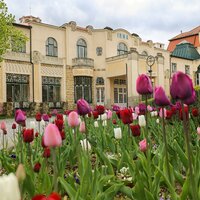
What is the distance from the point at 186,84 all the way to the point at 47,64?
27.6 meters

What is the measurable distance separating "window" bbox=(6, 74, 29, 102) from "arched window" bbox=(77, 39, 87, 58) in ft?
20.7

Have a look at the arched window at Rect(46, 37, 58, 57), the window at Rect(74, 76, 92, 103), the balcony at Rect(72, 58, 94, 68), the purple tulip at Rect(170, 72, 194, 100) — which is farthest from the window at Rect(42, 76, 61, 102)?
the purple tulip at Rect(170, 72, 194, 100)

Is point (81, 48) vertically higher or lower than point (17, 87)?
higher

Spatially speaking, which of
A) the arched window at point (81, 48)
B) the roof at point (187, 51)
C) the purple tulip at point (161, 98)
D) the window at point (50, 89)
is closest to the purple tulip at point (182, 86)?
the purple tulip at point (161, 98)

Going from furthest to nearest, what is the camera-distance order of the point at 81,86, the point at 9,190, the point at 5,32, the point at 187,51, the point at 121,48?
the point at 187,51 < the point at 121,48 < the point at 81,86 < the point at 5,32 < the point at 9,190

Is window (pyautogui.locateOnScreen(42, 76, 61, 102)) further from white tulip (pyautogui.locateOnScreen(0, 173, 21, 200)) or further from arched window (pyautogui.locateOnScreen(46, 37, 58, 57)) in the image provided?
white tulip (pyautogui.locateOnScreen(0, 173, 21, 200))

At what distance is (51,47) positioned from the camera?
29125mm

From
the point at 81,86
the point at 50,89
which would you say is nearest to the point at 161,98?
the point at 50,89

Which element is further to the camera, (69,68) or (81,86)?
(81,86)

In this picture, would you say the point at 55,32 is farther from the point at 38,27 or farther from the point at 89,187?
the point at 89,187

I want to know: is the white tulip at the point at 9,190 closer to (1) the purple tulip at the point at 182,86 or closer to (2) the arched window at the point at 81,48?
(1) the purple tulip at the point at 182,86

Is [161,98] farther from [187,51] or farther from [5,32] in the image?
[187,51]

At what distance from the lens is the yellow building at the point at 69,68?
26.3m

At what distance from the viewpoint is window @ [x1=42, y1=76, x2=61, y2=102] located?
2816 cm
